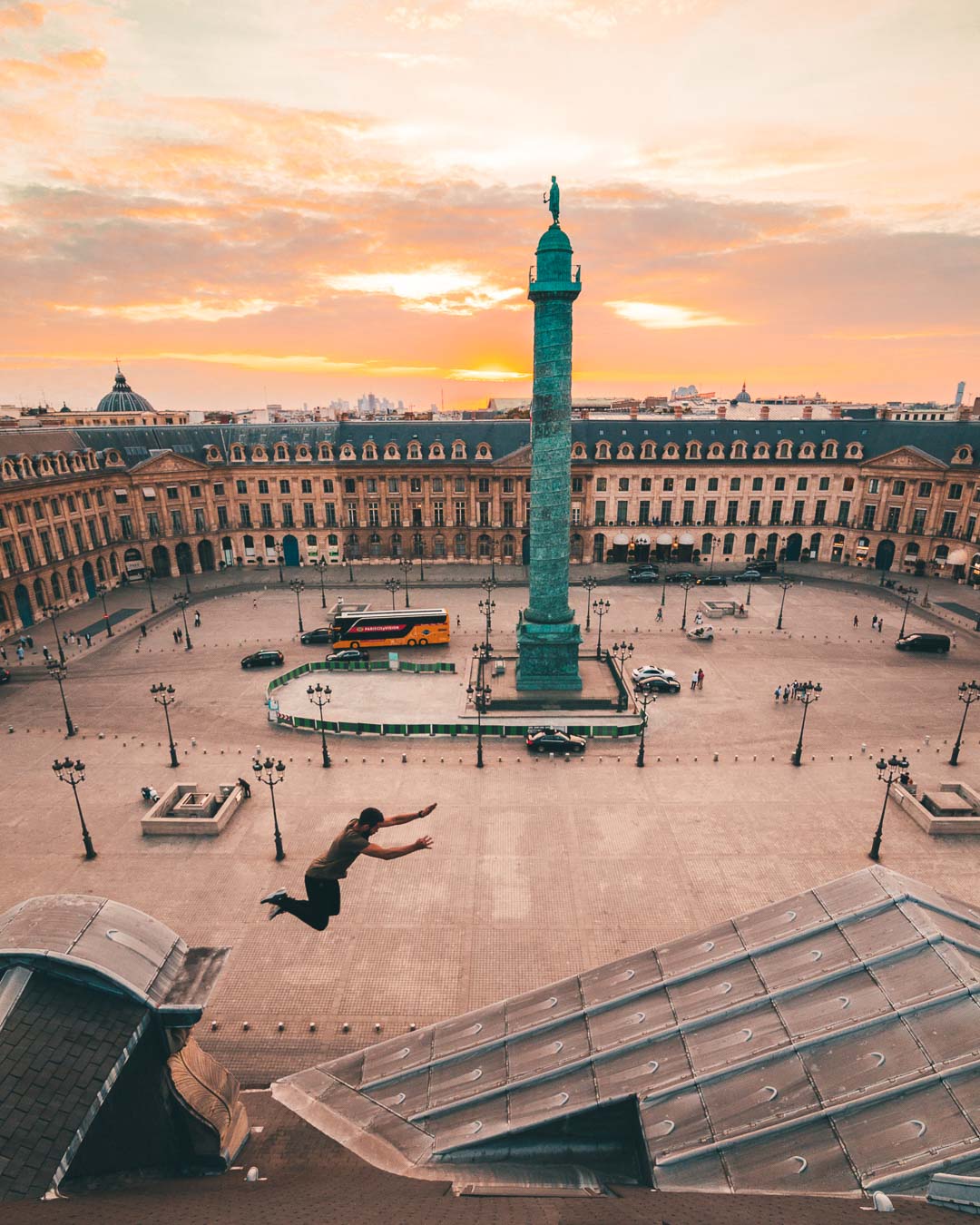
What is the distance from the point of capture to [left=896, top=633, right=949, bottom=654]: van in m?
50.6

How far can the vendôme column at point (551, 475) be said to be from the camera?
39.2 meters

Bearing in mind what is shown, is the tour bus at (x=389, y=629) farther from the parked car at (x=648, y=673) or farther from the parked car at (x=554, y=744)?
the parked car at (x=554, y=744)

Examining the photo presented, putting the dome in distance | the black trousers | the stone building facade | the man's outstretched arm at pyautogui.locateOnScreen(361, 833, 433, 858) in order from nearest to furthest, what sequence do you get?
the man's outstretched arm at pyautogui.locateOnScreen(361, 833, 433, 858)
the black trousers
the stone building facade
the dome in distance

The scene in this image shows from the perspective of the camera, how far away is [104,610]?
2457 inches

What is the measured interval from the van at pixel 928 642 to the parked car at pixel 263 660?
47070mm

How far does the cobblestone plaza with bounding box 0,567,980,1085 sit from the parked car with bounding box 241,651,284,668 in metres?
1.25

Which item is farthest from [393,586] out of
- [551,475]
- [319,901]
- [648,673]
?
[319,901]

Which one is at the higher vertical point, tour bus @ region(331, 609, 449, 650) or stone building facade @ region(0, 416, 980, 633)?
stone building facade @ region(0, 416, 980, 633)

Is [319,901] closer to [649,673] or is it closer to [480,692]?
[480,692]

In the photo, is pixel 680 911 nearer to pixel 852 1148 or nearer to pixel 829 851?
pixel 829 851

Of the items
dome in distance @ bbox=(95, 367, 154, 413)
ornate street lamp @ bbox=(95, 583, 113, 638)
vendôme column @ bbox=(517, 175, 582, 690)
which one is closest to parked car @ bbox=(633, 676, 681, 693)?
vendôme column @ bbox=(517, 175, 582, 690)

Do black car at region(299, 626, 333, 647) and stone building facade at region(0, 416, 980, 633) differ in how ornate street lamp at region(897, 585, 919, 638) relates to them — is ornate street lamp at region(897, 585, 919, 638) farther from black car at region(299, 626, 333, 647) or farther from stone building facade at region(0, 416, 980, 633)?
black car at region(299, 626, 333, 647)

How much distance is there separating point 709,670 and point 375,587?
119ft

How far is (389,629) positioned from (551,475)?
17.7 meters
